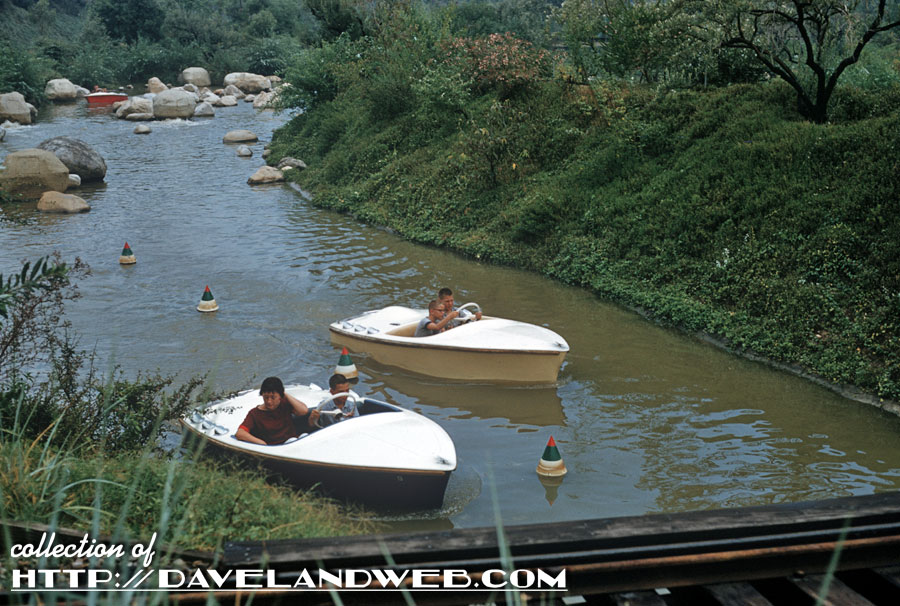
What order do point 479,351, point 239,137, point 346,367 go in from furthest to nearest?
point 239,137, point 346,367, point 479,351

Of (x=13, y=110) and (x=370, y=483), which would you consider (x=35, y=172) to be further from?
(x=370, y=483)

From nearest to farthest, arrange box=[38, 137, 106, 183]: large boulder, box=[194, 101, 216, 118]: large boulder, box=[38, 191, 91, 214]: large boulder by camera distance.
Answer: box=[38, 191, 91, 214]: large boulder < box=[38, 137, 106, 183]: large boulder < box=[194, 101, 216, 118]: large boulder

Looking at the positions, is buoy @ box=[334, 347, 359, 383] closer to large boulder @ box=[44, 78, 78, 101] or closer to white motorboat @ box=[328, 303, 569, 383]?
Answer: white motorboat @ box=[328, 303, 569, 383]

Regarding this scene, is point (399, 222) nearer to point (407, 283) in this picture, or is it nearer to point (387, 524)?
point (407, 283)

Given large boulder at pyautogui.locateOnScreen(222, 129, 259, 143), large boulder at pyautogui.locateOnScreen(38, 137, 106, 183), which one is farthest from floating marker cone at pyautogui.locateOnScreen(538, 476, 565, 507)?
large boulder at pyautogui.locateOnScreen(222, 129, 259, 143)

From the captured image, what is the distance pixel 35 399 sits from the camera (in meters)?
7.52

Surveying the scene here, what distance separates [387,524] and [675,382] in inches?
211

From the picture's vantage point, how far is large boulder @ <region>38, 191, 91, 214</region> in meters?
24.2

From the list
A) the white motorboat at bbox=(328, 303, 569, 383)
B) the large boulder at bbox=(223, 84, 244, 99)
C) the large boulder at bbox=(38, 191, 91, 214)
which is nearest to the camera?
the white motorboat at bbox=(328, 303, 569, 383)

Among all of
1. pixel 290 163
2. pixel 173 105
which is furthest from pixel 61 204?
pixel 173 105

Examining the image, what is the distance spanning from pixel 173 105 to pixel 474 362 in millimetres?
36758

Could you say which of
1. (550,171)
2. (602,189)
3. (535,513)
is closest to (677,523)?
(535,513)

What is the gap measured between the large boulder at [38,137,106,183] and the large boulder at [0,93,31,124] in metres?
13.3

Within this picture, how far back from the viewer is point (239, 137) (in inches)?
1407
